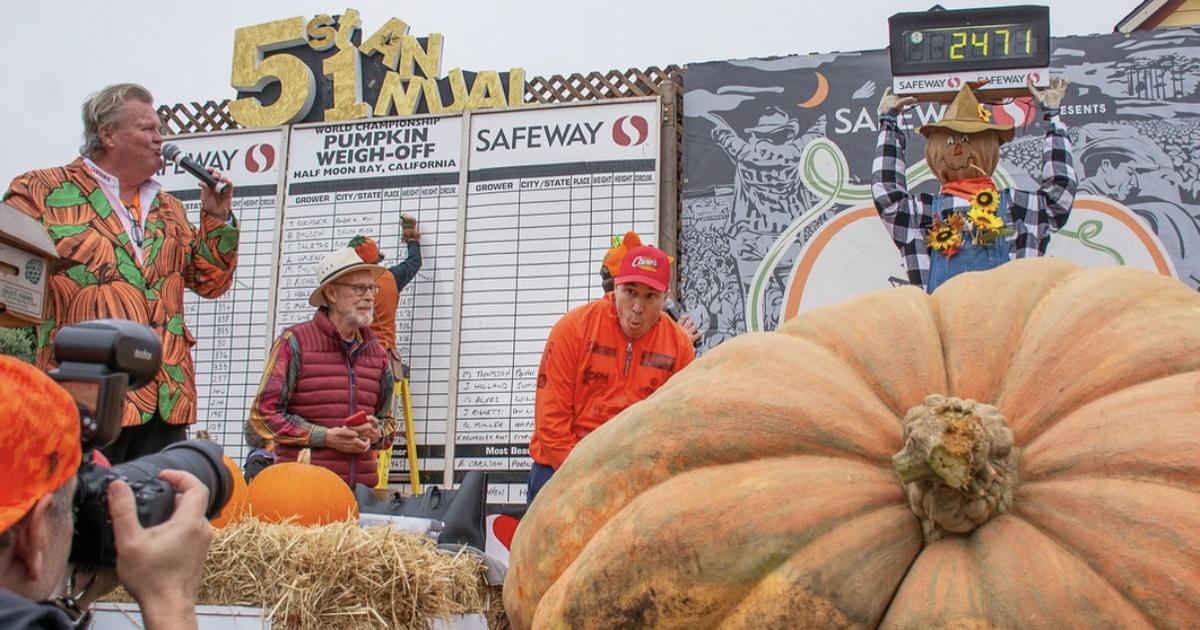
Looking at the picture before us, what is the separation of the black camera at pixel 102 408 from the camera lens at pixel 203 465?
0.05m

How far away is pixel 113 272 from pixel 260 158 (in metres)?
3.52

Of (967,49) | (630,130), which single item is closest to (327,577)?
(967,49)

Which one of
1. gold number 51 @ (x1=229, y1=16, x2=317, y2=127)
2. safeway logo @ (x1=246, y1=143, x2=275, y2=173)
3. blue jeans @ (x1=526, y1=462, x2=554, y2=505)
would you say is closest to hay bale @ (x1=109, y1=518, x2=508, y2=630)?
blue jeans @ (x1=526, y1=462, x2=554, y2=505)

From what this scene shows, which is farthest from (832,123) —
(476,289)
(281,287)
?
(281,287)

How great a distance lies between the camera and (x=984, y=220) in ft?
12.2

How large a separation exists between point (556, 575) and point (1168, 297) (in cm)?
117

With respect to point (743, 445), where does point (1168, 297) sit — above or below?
above

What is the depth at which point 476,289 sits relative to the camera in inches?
241

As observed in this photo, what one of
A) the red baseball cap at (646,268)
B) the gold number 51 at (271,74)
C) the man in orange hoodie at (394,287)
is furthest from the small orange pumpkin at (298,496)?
the gold number 51 at (271,74)

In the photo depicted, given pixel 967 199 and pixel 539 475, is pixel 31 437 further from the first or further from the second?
pixel 967 199

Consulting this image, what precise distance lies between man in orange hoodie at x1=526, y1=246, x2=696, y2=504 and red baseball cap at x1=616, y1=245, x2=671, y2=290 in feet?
0.09

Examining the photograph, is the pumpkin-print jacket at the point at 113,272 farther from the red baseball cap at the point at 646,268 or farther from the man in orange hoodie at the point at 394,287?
the man in orange hoodie at the point at 394,287

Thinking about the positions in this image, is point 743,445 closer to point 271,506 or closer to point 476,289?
point 271,506

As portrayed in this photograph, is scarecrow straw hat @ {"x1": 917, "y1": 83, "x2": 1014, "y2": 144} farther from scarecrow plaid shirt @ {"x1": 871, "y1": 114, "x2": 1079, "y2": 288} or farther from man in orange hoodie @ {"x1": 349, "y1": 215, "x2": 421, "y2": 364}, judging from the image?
man in orange hoodie @ {"x1": 349, "y1": 215, "x2": 421, "y2": 364}
